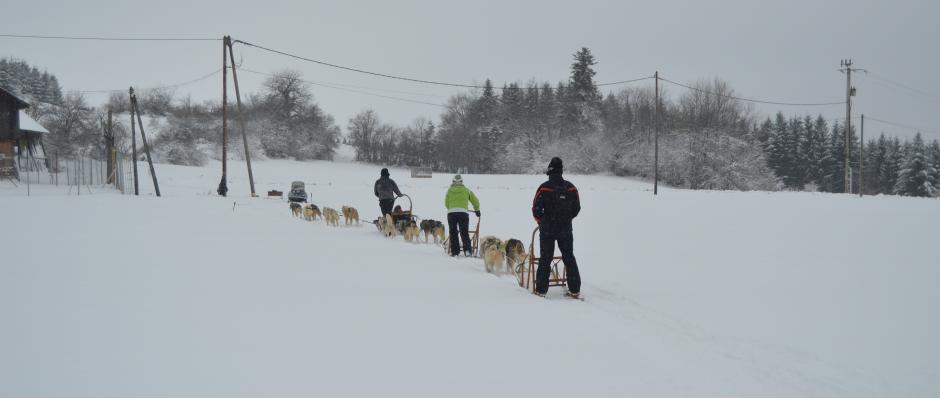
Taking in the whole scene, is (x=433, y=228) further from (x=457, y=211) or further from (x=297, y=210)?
(x=297, y=210)

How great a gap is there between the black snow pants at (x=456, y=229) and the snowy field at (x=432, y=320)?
1.44 ft

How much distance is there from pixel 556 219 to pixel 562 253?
1.45 ft

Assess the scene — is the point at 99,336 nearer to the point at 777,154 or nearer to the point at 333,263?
the point at 333,263

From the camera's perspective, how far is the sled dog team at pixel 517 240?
23.4ft

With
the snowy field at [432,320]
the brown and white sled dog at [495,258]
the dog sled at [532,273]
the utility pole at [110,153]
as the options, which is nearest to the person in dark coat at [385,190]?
the snowy field at [432,320]

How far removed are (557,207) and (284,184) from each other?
37.8m

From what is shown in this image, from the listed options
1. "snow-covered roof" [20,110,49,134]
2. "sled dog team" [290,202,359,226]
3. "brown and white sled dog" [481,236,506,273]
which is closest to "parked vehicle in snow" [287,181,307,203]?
"sled dog team" [290,202,359,226]

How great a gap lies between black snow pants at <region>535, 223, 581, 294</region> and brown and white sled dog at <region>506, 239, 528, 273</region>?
4.38ft

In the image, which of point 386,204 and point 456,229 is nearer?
point 456,229

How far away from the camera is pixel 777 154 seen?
65250 mm

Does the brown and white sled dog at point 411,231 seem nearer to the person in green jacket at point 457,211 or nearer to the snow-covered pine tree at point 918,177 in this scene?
the person in green jacket at point 457,211

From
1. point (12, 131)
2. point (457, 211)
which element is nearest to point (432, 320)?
point (457, 211)

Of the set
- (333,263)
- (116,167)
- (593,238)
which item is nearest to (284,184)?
(116,167)

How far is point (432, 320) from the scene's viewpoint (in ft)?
18.3
